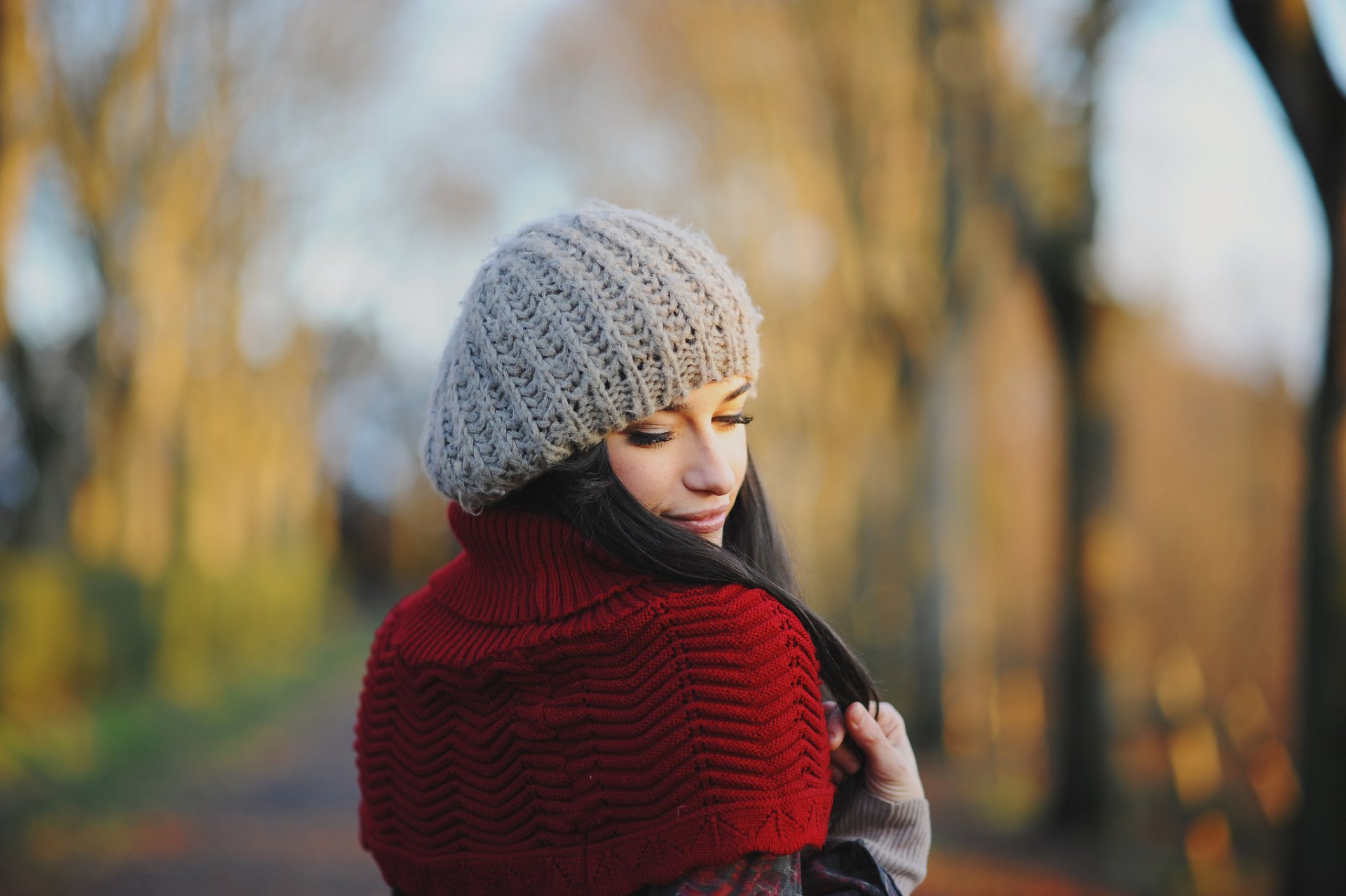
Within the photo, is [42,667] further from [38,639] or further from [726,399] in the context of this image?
[726,399]

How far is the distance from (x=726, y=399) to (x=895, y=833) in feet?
2.58

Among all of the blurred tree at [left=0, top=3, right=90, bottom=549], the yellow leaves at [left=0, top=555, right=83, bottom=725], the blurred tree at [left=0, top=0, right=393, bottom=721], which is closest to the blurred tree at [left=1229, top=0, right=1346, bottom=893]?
the blurred tree at [left=0, top=3, right=90, bottom=549]

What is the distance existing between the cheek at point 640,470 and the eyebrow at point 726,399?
7 centimetres

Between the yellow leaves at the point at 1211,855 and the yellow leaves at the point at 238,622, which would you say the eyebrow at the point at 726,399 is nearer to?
the yellow leaves at the point at 1211,855

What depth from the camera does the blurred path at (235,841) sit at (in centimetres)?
713

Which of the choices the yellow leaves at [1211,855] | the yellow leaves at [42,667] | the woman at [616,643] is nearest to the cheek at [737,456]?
the woman at [616,643]

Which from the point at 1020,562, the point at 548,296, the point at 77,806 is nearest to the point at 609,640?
the point at 548,296

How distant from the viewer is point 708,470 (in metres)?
1.83

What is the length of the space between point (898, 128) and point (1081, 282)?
446 cm

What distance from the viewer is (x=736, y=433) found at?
192cm

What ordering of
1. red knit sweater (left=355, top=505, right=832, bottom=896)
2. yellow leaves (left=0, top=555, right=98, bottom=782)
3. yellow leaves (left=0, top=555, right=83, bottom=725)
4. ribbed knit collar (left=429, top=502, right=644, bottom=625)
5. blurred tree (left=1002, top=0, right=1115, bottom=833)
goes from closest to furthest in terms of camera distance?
red knit sweater (left=355, top=505, right=832, bottom=896) → ribbed knit collar (left=429, top=502, right=644, bottom=625) → blurred tree (left=1002, top=0, right=1115, bottom=833) → yellow leaves (left=0, top=555, right=98, bottom=782) → yellow leaves (left=0, top=555, right=83, bottom=725)

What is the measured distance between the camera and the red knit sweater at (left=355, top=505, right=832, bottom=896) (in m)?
1.61

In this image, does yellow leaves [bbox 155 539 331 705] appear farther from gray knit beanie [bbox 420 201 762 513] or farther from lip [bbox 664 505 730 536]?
lip [bbox 664 505 730 536]

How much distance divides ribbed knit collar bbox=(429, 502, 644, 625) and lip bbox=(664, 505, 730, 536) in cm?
16
